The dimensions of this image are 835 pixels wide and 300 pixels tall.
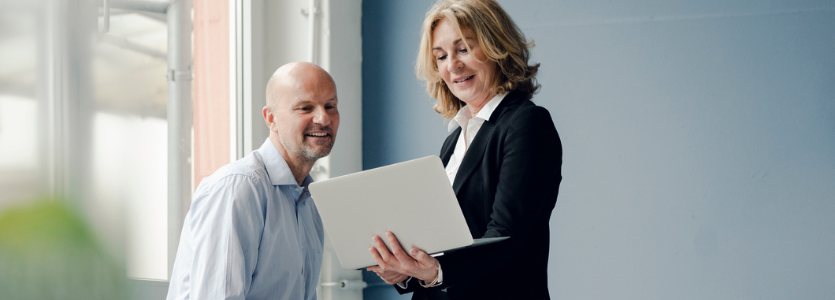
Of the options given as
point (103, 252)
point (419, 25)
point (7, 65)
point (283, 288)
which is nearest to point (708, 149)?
point (419, 25)

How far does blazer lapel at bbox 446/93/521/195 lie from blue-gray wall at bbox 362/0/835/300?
1.20 metres

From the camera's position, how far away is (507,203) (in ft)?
4.12

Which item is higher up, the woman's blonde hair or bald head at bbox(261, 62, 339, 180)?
the woman's blonde hair

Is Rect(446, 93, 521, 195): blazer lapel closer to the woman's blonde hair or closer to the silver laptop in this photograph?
the woman's blonde hair

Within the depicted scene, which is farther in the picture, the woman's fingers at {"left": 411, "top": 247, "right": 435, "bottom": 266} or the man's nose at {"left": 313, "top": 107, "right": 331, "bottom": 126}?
the man's nose at {"left": 313, "top": 107, "right": 331, "bottom": 126}

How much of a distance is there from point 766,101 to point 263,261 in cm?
194

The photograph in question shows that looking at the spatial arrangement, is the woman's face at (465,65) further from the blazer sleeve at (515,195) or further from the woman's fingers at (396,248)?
the woman's fingers at (396,248)

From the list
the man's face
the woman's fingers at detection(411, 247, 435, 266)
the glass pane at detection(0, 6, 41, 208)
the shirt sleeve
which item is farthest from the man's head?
the glass pane at detection(0, 6, 41, 208)

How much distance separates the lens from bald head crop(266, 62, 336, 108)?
4.79 feet

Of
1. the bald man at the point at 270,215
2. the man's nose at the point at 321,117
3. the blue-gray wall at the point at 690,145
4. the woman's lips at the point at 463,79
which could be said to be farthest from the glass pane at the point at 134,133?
the blue-gray wall at the point at 690,145

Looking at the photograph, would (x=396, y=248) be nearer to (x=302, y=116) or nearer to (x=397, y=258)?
(x=397, y=258)

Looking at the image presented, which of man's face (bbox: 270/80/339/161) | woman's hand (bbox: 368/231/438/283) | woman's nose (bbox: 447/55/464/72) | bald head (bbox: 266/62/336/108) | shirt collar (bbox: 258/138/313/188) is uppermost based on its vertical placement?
woman's nose (bbox: 447/55/464/72)

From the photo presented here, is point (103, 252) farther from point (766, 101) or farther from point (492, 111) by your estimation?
point (766, 101)

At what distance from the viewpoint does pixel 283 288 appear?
4.46 ft
